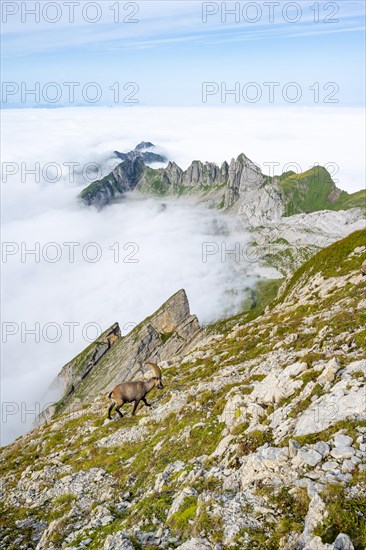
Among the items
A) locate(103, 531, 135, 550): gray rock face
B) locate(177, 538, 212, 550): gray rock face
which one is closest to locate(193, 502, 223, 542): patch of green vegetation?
locate(177, 538, 212, 550): gray rock face

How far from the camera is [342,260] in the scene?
70938 millimetres

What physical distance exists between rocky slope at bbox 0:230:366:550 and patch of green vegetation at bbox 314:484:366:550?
0.10 feet

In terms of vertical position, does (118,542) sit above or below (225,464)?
below

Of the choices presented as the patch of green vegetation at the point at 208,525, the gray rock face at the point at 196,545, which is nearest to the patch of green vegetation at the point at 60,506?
the patch of green vegetation at the point at 208,525

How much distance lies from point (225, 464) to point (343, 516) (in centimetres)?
661

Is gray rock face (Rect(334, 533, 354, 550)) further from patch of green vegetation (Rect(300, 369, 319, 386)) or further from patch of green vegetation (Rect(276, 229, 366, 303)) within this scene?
patch of green vegetation (Rect(276, 229, 366, 303))

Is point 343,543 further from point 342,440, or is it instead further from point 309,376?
point 309,376

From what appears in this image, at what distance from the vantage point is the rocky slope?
1326cm

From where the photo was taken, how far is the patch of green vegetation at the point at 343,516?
37.9 ft

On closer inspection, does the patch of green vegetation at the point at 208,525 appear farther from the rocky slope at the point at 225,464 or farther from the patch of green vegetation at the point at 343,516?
the patch of green vegetation at the point at 343,516

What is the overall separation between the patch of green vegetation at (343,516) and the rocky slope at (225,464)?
0.03m

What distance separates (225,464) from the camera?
17.9 meters

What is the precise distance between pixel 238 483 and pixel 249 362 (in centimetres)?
1846

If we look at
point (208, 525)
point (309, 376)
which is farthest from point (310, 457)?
point (309, 376)
